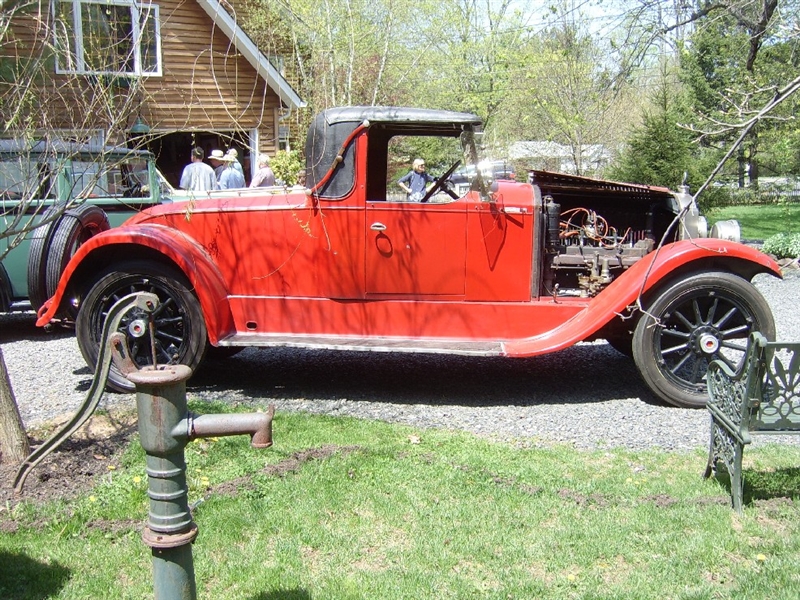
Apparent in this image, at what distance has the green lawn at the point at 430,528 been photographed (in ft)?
10.7

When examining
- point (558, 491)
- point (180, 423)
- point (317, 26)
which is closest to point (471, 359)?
point (558, 491)

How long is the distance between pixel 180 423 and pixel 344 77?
1766cm

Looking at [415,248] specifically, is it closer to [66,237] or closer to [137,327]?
[137,327]

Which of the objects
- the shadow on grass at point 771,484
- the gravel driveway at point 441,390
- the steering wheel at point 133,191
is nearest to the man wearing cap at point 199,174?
the steering wheel at point 133,191

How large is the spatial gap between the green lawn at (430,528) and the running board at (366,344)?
105cm

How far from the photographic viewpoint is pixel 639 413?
570 centimetres

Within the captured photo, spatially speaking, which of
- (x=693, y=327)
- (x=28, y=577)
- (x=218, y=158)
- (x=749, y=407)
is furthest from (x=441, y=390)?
(x=218, y=158)

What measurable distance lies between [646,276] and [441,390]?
190 centimetres

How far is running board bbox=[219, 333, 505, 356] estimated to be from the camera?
5.70m

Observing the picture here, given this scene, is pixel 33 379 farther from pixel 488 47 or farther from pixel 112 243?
pixel 488 47

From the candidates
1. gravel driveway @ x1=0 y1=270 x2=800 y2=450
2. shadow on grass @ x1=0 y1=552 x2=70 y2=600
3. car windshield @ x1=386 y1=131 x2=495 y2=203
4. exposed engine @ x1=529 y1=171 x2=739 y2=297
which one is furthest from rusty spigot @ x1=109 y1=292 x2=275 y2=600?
exposed engine @ x1=529 y1=171 x2=739 y2=297

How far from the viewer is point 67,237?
7309 mm

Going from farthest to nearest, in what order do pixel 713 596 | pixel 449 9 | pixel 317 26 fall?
1. pixel 449 9
2. pixel 317 26
3. pixel 713 596

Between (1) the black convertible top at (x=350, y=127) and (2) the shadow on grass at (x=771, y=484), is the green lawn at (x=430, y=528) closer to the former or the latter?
(2) the shadow on grass at (x=771, y=484)
